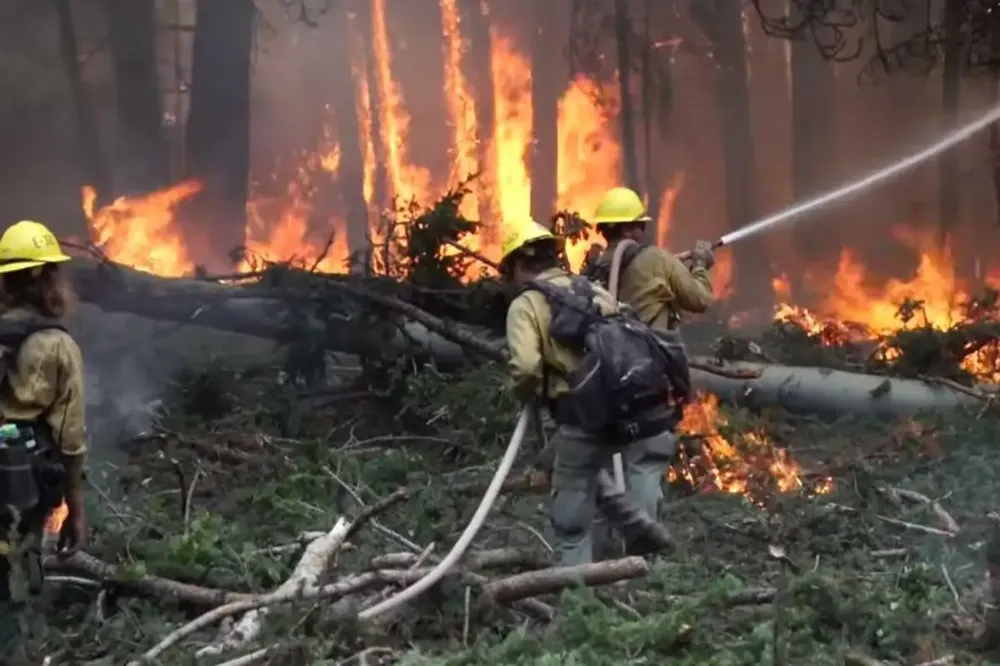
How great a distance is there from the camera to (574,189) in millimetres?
14641

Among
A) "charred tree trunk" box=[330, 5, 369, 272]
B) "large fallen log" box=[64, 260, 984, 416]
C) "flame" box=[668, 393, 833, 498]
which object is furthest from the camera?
"charred tree trunk" box=[330, 5, 369, 272]

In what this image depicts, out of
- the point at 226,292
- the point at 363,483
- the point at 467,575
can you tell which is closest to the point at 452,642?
the point at 467,575

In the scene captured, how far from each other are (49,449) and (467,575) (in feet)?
5.52

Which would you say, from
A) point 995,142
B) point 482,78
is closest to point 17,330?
point 482,78

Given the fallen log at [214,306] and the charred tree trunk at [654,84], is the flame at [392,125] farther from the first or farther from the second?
the fallen log at [214,306]

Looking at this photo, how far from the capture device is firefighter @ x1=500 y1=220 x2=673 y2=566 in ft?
16.5

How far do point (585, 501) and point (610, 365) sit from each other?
0.72 metres

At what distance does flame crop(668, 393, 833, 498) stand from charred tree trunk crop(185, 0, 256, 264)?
735 centimetres

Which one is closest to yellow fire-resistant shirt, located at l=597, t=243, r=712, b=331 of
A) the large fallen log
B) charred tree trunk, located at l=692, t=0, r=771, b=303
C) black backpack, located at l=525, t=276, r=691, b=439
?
black backpack, located at l=525, t=276, r=691, b=439

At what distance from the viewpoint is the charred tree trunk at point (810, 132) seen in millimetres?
14508

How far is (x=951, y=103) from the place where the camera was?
1376cm

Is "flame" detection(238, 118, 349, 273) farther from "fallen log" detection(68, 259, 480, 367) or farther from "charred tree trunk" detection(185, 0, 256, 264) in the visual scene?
"fallen log" detection(68, 259, 480, 367)

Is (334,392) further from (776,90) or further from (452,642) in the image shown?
(776,90)

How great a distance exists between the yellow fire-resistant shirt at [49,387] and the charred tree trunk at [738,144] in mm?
11272
